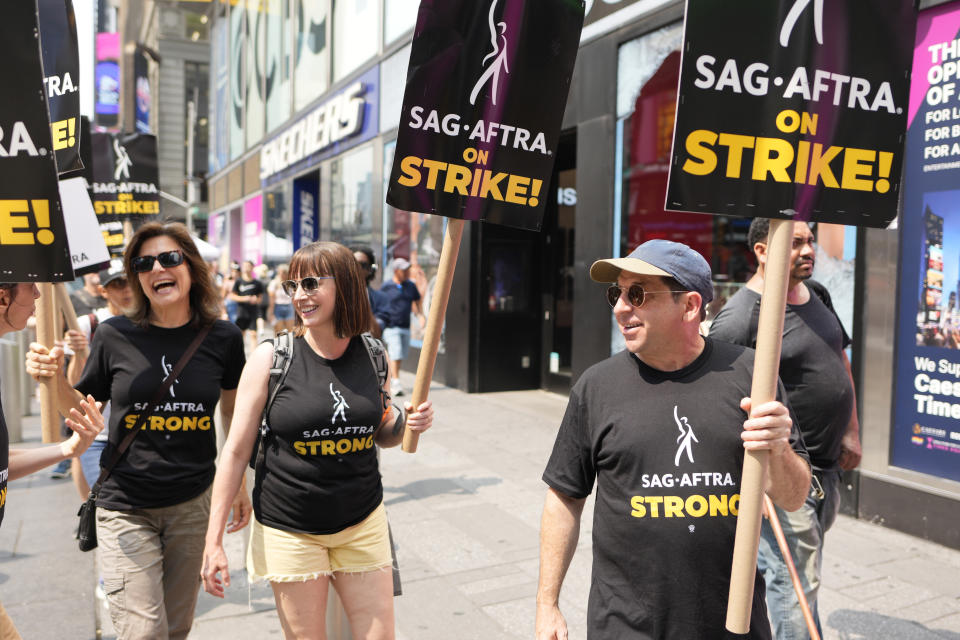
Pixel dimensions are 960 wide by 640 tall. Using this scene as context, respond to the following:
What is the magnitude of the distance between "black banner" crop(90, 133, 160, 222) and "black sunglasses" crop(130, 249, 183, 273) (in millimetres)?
3841

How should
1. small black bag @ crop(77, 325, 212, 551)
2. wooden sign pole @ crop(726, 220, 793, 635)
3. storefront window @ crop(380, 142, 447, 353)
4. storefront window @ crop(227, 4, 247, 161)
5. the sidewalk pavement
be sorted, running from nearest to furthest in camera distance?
wooden sign pole @ crop(726, 220, 793, 635) < small black bag @ crop(77, 325, 212, 551) < the sidewalk pavement < storefront window @ crop(380, 142, 447, 353) < storefront window @ crop(227, 4, 247, 161)

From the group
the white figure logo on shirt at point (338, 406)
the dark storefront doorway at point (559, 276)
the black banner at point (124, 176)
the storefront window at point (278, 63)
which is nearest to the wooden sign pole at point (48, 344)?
the white figure logo on shirt at point (338, 406)

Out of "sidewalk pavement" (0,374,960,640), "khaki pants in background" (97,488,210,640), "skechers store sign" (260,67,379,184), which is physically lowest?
"sidewalk pavement" (0,374,960,640)

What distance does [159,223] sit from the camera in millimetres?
3646

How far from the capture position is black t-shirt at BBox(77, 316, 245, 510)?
10.8ft

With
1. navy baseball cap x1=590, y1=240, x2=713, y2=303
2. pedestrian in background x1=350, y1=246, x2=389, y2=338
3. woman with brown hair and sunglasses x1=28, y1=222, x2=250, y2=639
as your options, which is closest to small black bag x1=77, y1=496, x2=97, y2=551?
woman with brown hair and sunglasses x1=28, y1=222, x2=250, y2=639

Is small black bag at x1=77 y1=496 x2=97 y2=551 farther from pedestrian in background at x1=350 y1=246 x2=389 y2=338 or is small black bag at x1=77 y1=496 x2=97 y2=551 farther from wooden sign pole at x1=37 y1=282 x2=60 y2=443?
pedestrian in background at x1=350 y1=246 x2=389 y2=338

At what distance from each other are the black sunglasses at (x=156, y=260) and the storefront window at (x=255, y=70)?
21660 mm

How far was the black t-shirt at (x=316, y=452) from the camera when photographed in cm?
297

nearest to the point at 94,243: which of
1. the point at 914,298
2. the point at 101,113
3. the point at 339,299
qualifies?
A: the point at 339,299

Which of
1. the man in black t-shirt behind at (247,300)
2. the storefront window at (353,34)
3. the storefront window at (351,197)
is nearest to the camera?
the storefront window at (353,34)

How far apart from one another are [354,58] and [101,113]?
3577 cm

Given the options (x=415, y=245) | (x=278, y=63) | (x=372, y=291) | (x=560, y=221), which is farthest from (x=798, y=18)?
(x=278, y=63)

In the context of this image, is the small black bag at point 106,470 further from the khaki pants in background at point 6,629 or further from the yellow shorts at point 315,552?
the khaki pants in background at point 6,629
